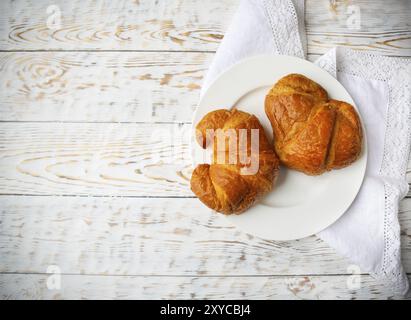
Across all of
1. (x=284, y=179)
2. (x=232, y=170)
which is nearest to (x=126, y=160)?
(x=232, y=170)

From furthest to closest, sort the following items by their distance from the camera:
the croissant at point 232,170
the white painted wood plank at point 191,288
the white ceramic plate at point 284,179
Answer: the white painted wood plank at point 191,288 < the white ceramic plate at point 284,179 < the croissant at point 232,170

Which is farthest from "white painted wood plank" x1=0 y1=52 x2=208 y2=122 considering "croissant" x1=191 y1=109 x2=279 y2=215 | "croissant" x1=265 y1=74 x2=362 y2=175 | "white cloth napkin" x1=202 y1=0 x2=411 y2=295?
"croissant" x1=265 y1=74 x2=362 y2=175

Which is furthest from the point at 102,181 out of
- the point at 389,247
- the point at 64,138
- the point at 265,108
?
the point at 389,247

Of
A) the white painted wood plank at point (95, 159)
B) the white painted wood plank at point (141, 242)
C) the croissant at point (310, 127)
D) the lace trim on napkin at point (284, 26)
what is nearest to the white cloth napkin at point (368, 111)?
the lace trim on napkin at point (284, 26)

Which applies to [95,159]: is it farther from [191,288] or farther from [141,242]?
[191,288]

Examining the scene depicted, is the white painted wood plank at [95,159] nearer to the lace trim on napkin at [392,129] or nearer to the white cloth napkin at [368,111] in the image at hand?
the white cloth napkin at [368,111]

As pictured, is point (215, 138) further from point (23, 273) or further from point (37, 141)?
point (23, 273)
